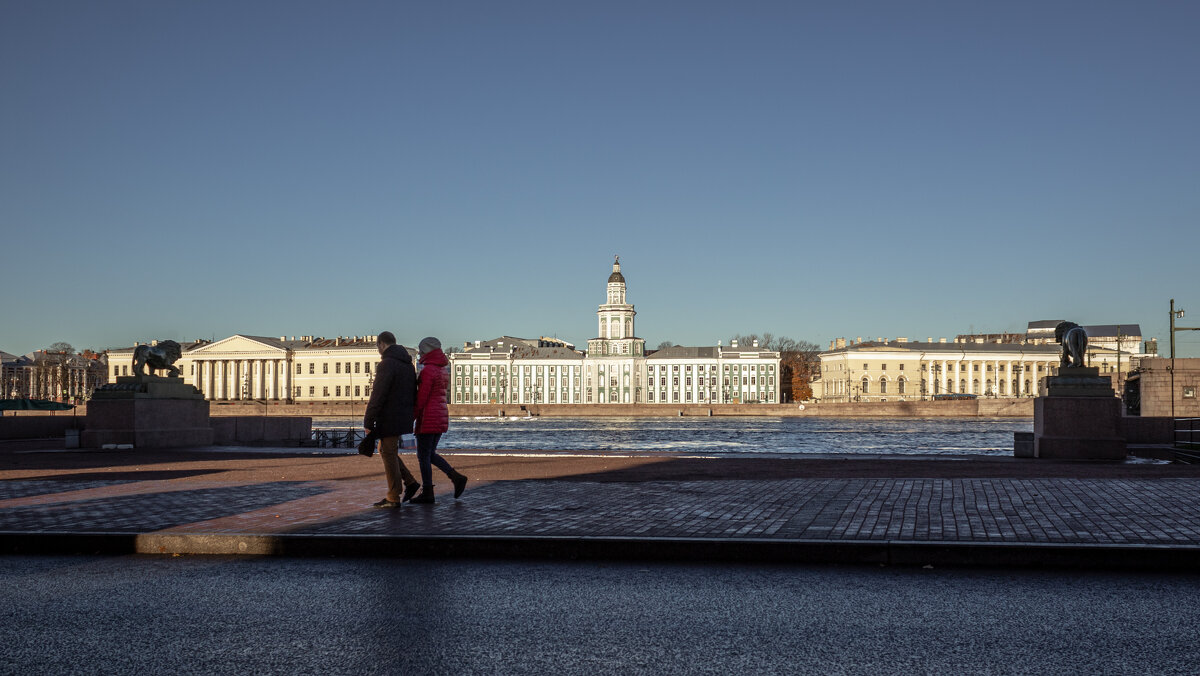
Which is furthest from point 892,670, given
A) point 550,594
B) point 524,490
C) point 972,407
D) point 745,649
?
point 972,407

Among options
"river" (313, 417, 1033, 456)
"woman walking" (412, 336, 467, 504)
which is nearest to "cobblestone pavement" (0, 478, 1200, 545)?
"woman walking" (412, 336, 467, 504)

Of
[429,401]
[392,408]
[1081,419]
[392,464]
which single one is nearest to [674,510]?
[429,401]

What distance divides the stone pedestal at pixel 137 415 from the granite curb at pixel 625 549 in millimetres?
14274

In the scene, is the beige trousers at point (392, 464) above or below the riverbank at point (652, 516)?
above

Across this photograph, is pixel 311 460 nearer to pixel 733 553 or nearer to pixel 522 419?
pixel 733 553

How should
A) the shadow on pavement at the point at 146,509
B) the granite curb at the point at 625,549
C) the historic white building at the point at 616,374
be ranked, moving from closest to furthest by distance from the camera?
the granite curb at the point at 625,549 < the shadow on pavement at the point at 146,509 < the historic white building at the point at 616,374

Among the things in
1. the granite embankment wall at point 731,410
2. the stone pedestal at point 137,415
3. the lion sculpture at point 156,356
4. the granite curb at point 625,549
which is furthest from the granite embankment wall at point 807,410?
the granite curb at point 625,549

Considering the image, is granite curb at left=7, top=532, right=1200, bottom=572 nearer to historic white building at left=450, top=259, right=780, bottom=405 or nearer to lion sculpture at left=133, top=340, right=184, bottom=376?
lion sculpture at left=133, top=340, right=184, bottom=376

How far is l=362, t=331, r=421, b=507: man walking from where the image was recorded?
973cm

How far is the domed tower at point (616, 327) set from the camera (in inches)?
6122

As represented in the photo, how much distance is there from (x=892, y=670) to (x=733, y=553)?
2.98 m

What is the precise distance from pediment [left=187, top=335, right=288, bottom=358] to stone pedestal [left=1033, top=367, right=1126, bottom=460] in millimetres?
145498

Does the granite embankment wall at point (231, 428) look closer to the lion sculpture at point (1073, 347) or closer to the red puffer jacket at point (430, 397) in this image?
the red puffer jacket at point (430, 397)

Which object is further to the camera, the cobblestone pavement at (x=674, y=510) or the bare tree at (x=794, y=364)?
the bare tree at (x=794, y=364)
